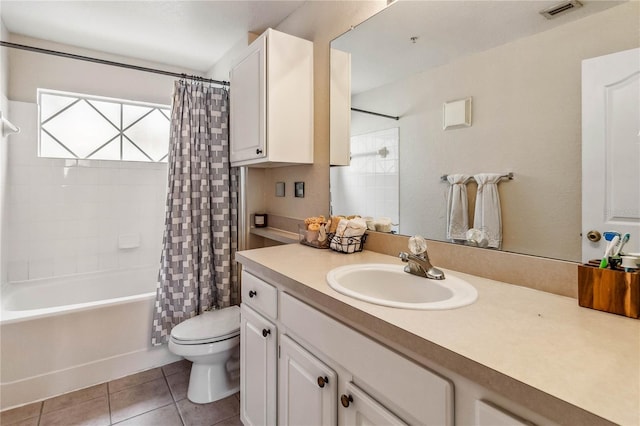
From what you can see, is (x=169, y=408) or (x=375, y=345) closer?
(x=375, y=345)

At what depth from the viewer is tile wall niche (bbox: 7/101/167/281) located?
2402 mm

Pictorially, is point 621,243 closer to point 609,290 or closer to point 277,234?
point 609,290

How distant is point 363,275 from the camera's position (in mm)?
1242

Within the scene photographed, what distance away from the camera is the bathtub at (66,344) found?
178 centimetres

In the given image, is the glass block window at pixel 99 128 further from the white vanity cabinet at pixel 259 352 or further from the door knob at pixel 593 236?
the door knob at pixel 593 236

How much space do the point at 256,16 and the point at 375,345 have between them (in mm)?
2181

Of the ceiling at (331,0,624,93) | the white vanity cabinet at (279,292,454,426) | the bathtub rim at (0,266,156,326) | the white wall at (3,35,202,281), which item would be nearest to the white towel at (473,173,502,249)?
the ceiling at (331,0,624,93)

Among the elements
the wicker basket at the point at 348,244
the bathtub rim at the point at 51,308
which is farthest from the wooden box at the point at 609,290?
the bathtub rim at the point at 51,308

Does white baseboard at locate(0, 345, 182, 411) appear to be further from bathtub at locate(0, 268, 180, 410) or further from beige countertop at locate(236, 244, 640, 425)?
beige countertop at locate(236, 244, 640, 425)

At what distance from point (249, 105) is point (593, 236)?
1.77 m

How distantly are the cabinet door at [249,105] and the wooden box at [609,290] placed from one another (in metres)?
1.50

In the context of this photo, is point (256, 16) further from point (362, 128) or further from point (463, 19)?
point (463, 19)

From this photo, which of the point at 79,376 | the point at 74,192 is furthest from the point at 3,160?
the point at 79,376

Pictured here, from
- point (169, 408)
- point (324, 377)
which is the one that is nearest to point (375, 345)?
point (324, 377)
